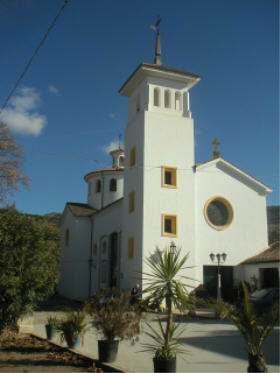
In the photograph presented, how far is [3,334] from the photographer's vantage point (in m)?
12.3

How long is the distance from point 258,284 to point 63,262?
20206 mm

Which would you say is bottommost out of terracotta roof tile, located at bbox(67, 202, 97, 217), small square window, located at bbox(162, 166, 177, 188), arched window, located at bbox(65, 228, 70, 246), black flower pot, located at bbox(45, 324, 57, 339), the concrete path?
the concrete path

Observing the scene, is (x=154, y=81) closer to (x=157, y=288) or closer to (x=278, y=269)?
(x=278, y=269)

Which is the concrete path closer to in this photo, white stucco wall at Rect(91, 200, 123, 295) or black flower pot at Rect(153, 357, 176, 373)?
black flower pot at Rect(153, 357, 176, 373)

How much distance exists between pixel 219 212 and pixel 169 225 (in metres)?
4.05

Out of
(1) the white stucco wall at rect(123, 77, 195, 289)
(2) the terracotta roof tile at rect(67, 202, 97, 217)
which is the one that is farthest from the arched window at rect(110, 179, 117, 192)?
(1) the white stucco wall at rect(123, 77, 195, 289)

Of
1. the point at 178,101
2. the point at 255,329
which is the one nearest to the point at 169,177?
the point at 178,101

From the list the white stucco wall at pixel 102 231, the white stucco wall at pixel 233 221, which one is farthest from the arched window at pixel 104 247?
the white stucco wall at pixel 233 221

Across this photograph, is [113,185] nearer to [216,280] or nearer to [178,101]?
[178,101]

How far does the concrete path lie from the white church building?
990 centimetres

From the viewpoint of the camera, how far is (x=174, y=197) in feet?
82.0

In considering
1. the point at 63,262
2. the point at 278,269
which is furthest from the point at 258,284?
the point at 63,262

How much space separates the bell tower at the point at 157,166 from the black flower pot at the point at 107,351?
14.2m

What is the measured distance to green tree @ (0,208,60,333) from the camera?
10.8 meters
